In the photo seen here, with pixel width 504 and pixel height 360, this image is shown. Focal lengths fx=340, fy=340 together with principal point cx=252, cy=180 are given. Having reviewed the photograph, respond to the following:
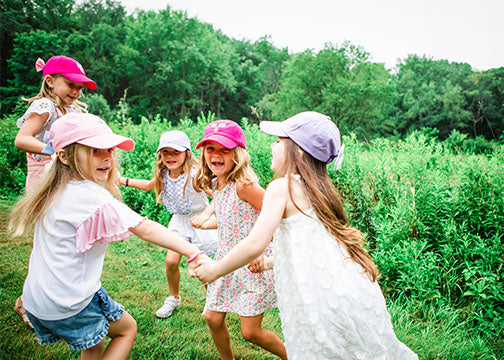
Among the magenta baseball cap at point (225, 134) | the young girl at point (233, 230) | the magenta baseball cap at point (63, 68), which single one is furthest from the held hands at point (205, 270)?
the magenta baseball cap at point (63, 68)

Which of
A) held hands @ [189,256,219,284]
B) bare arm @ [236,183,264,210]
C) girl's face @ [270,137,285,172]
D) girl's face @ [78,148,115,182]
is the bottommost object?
held hands @ [189,256,219,284]

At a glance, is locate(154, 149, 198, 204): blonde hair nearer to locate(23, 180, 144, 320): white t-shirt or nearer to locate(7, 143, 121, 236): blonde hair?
locate(7, 143, 121, 236): blonde hair

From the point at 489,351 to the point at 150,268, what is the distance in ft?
12.8

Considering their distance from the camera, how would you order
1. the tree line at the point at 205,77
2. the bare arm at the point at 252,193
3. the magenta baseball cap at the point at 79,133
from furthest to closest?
the tree line at the point at 205,77
the bare arm at the point at 252,193
the magenta baseball cap at the point at 79,133

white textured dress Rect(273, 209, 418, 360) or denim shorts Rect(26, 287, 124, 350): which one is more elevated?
white textured dress Rect(273, 209, 418, 360)

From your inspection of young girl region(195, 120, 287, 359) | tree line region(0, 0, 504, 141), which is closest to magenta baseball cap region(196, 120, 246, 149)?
young girl region(195, 120, 287, 359)

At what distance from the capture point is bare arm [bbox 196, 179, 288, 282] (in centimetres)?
182

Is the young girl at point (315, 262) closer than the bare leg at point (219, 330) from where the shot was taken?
Yes

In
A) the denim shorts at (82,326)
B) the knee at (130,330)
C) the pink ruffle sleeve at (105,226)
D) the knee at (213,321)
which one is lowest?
the knee at (213,321)

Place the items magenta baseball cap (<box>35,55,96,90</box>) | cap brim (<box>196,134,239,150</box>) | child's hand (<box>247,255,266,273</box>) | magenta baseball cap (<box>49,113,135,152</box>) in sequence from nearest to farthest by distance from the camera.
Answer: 1. magenta baseball cap (<box>49,113,135,152</box>)
2. child's hand (<box>247,255,266,273</box>)
3. cap brim (<box>196,134,239,150</box>)
4. magenta baseball cap (<box>35,55,96,90</box>)

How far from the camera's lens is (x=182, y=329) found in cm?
323

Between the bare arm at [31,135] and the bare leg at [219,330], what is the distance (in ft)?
6.00

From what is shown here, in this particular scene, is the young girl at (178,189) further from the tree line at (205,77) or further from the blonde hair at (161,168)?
the tree line at (205,77)

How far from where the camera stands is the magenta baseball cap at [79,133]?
187 centimetres
